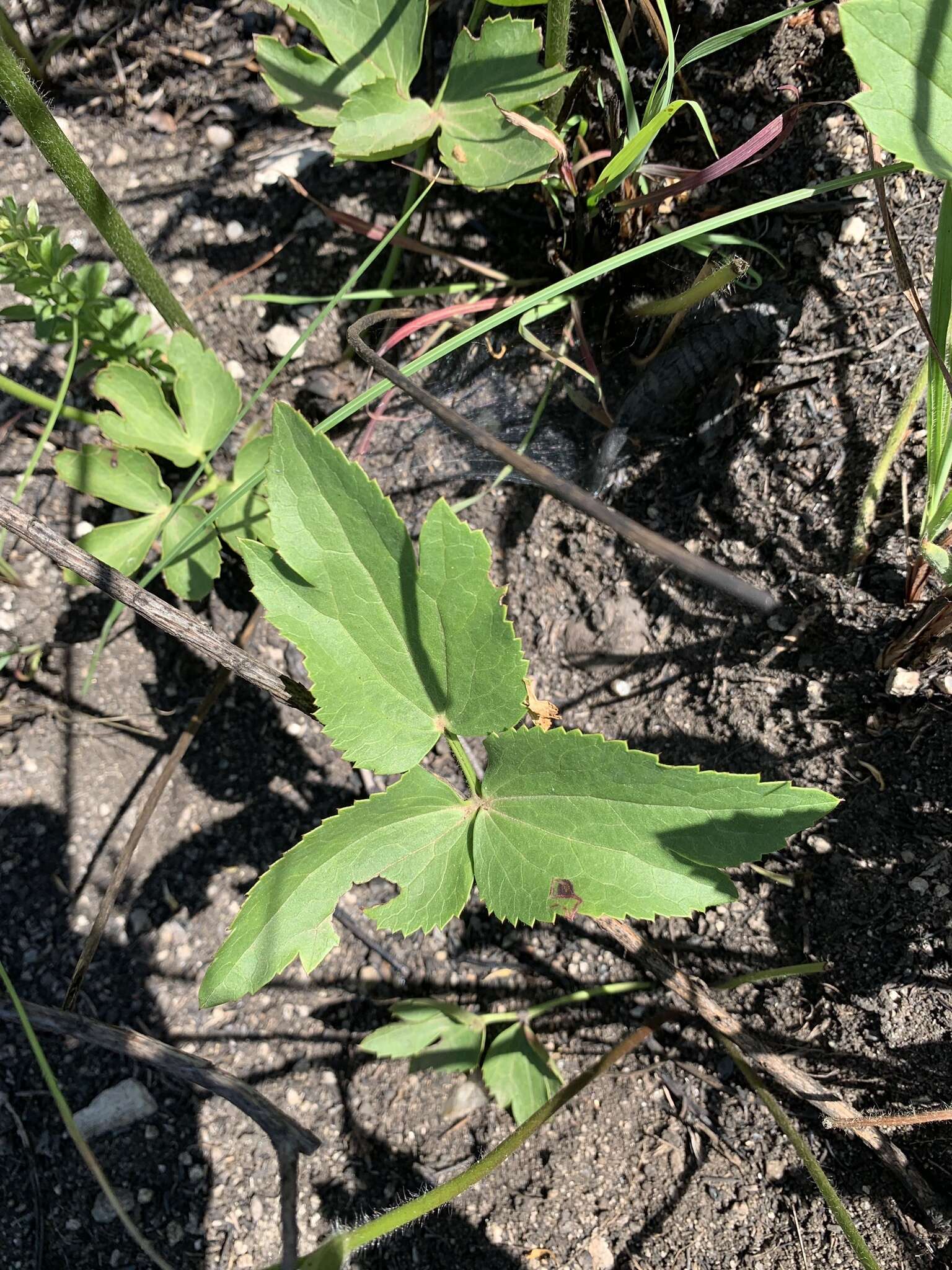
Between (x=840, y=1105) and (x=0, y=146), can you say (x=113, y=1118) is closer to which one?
(x=840, y=1105)

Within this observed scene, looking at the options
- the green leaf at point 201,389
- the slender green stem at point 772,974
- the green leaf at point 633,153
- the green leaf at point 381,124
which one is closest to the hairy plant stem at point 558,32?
the green leaf at point 633,153

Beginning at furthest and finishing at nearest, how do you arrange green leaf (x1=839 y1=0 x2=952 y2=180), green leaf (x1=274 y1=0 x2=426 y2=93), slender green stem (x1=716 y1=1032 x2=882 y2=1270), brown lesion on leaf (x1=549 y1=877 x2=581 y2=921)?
green leaf (x1=274 y1=0 x2=426 y2=93)
slender green stem (x1=716 y1=1032 x2=882 y2=1270)
brown lesion on leaf (x1=549 y1=877 x2=581 y2=921)
green leaf (x1=839 y1=0 x2=952 y2=180)

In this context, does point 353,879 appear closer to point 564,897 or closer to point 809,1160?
point 564,897

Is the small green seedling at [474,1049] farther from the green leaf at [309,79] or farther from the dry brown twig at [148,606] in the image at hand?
the green leaf at [309,79]

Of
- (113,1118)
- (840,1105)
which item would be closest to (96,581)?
(113,1118)

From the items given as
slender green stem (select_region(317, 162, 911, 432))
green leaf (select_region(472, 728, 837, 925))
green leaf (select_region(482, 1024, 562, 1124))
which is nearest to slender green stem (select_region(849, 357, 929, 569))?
slender green stem (select_region(317, 162, 911, 432))

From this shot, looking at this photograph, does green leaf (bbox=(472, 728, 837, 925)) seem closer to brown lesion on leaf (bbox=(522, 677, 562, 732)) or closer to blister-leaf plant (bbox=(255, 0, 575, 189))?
brown lesion on leaf (bbox=(522, 677, 562, 732))
